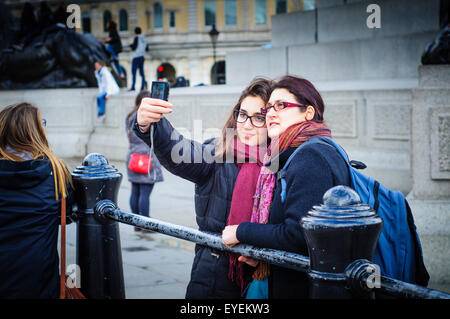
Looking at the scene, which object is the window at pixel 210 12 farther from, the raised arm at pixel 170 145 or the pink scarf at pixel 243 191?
the pink scarf at pixel 243 191

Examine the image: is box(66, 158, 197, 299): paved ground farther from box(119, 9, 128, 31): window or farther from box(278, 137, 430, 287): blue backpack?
box(119, 9, 128, 31): window

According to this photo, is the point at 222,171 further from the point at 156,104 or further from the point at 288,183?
the point at 288,183

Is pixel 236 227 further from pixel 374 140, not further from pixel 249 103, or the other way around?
pixel 374 140

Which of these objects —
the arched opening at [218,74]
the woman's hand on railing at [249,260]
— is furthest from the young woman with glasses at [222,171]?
the arched opening at [218,74]

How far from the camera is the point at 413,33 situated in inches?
425

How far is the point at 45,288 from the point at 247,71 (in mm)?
10396

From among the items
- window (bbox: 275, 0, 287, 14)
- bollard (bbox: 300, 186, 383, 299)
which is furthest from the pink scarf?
window (bbox: 275, 0, 287, 14)

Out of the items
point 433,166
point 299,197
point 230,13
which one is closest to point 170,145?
point 299,197

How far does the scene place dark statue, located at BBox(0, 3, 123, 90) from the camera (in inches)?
651

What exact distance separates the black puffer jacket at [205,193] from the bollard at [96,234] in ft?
2.49

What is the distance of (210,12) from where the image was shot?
60875 mm

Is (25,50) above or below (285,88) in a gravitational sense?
above

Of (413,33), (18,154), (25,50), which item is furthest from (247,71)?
(18,154)
